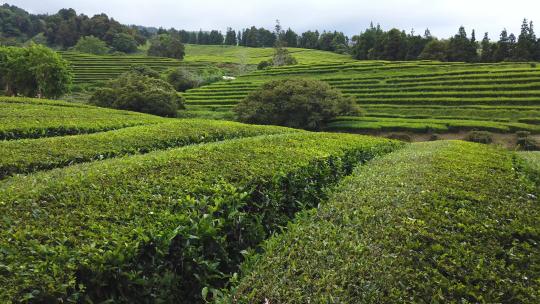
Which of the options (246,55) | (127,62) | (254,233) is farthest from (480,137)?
(246,55)

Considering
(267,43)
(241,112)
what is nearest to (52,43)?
(267,43)

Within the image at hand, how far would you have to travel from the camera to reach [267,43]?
15088 cm

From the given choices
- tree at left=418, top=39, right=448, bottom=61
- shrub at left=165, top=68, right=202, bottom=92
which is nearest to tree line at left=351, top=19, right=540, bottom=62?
tree at left=418, top=39, right=448, bottom=61

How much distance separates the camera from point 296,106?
1599 inches

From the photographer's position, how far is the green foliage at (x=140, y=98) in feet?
141

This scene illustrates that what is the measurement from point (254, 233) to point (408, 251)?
8.99 feet

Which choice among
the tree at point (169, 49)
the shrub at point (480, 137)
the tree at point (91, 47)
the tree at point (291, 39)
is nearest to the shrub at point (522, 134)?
the shrub at point (480, 137)

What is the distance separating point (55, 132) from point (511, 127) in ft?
117

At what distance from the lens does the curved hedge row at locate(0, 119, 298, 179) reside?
8.74m

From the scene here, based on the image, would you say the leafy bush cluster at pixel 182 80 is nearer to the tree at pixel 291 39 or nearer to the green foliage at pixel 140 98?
the green foliage at pixel 140 98

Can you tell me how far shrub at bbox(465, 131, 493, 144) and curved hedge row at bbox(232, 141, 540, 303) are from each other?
28302 millimetres

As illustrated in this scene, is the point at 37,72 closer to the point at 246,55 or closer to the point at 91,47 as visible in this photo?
the point at 91,47

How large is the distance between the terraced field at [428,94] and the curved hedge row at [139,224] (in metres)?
32.6

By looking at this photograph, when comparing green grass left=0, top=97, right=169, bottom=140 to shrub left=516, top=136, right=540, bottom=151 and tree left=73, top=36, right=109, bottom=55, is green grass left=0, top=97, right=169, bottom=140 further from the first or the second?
tree left=73, top=36, right=109, bottom=55
